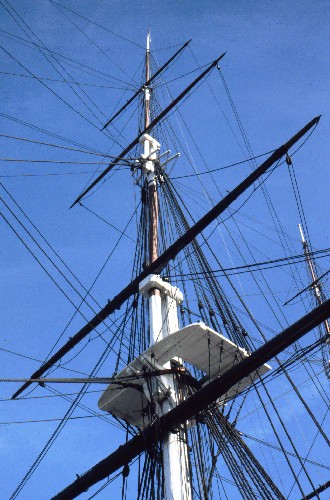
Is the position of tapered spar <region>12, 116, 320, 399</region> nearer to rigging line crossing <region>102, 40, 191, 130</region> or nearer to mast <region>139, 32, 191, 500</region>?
mast <region>139, 32, 191, 500</region>

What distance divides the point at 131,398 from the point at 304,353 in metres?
2.99

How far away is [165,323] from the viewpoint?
36.3 ft

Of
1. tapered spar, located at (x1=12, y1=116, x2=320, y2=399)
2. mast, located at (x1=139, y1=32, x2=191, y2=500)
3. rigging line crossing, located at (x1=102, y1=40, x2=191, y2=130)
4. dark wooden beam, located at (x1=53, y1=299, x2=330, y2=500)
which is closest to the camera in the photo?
mast, located at (x1=139, y1=32, x2=191, y2=500)

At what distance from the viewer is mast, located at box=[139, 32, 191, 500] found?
871cm

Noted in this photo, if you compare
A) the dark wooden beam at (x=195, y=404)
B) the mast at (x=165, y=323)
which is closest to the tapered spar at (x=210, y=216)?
the mast at (x=165, y=323)

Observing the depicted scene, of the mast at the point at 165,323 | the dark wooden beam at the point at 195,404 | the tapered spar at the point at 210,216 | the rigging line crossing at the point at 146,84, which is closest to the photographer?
the mast at the point at 165,323

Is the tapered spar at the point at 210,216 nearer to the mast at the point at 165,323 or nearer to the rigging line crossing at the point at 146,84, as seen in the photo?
the mast at the point at 165,323

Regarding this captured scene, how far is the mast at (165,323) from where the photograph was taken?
28.6 ft

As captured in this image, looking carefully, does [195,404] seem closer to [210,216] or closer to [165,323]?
[165,323]

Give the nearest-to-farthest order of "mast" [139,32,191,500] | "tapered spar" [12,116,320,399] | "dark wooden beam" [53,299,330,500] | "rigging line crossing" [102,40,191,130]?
"mast" [139,32,191,500] → "dark wooden beam" [53,299,330,500] → "tapered spar" [12,116,320,399] → "rigging line crossing" [102,40,191,130]

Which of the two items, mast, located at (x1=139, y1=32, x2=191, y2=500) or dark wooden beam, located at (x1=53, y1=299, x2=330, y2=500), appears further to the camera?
dark wooden beam, located at (x1=53, y1=299, x2=330, y2=500)

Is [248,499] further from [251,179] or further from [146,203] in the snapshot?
[146,203]

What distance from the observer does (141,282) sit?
11.8m

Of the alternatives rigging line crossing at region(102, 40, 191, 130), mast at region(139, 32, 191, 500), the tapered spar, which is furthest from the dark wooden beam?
rigging line crossing at region(102, 40, 191, 130)
